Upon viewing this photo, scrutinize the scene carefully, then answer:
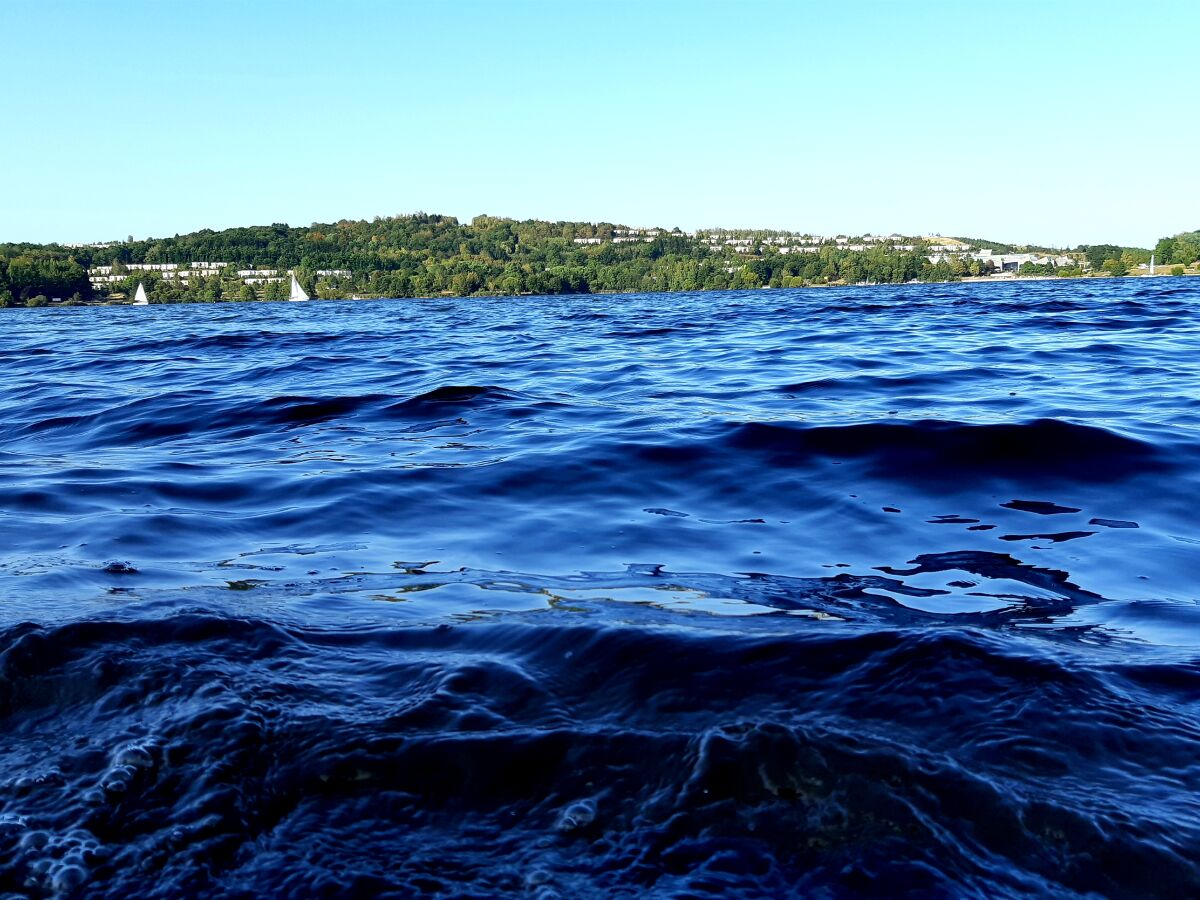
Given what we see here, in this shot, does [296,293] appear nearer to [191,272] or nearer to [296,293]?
[296,293]

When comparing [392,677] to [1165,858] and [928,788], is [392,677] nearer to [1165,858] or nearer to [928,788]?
[928,788]

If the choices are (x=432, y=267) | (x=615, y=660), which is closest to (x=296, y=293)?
(x=432, y=267)

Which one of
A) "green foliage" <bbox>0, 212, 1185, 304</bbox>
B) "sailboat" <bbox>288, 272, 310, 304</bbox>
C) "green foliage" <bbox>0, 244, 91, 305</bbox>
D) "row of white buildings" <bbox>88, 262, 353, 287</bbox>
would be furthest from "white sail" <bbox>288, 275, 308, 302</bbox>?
"green foliage" <bbox>0, 244, 91, 305</bbox>

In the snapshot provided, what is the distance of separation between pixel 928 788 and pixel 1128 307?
85.5 feet

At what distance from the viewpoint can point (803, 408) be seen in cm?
942

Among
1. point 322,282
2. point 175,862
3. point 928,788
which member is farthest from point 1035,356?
point 322,282

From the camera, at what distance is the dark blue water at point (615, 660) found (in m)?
2.17

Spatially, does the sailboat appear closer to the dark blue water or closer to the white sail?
the white sail

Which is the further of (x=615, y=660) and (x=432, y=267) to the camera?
(x=432, y=267)

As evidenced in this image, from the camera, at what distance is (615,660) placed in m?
3.21

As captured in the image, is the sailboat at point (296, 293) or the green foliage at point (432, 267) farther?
the green foliage at point (432, 267)

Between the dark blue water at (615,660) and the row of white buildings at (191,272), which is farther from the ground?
the row of white buildings at (191,272)

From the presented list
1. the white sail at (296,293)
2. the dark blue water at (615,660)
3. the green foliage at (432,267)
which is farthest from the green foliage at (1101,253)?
the dark blue water at (615,660)

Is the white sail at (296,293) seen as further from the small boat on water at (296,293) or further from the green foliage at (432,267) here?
the green foliage at (432,267)
